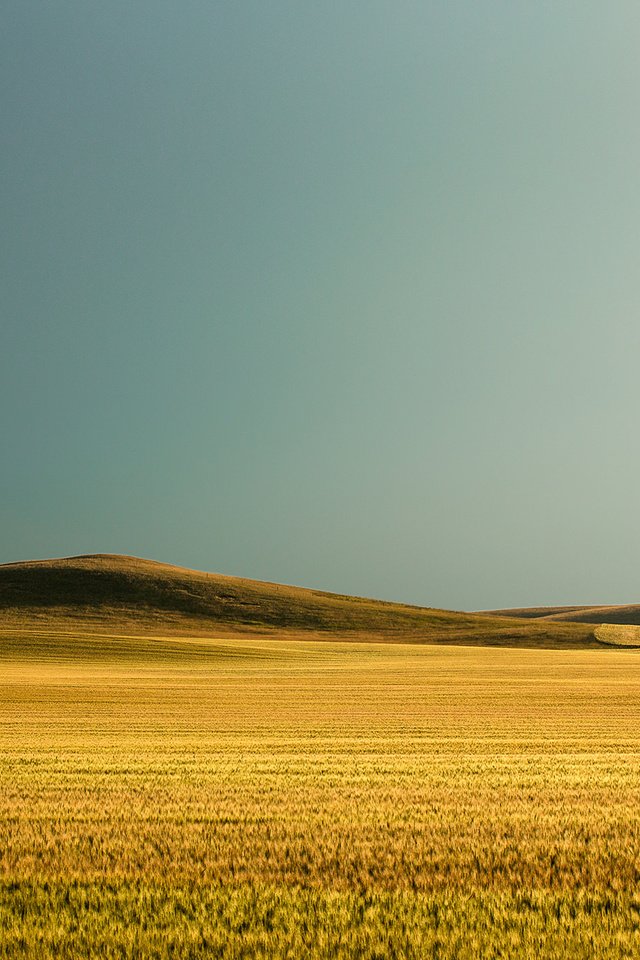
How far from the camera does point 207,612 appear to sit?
9450cm

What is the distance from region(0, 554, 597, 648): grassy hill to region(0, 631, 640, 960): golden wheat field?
64237 mm

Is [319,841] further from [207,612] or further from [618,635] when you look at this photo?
[207,612]

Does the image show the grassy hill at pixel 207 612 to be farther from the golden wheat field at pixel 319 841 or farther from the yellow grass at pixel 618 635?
the golden wheat field at pixel 319 841

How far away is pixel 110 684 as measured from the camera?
36156 millimetres

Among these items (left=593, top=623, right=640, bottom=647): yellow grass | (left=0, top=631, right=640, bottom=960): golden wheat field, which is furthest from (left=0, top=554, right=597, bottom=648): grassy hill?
(left=0, top=631, right=640, bottom=960): golden wheat field

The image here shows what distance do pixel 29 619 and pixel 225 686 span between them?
51924 mm

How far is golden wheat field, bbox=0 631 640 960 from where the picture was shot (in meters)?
4.91

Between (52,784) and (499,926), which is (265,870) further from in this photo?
(52,784)

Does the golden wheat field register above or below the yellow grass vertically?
above

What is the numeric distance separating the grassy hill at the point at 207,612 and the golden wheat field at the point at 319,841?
6424 centimetres

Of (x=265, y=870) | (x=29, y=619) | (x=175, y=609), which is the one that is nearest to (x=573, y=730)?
(x=265, y=870)

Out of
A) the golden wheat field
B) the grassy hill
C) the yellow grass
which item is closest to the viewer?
the golden wheat field

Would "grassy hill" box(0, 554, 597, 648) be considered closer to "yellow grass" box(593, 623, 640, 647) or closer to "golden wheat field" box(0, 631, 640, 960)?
"yellow grass" box(593, 623, 640, 647)

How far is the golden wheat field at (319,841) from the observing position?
491cm
